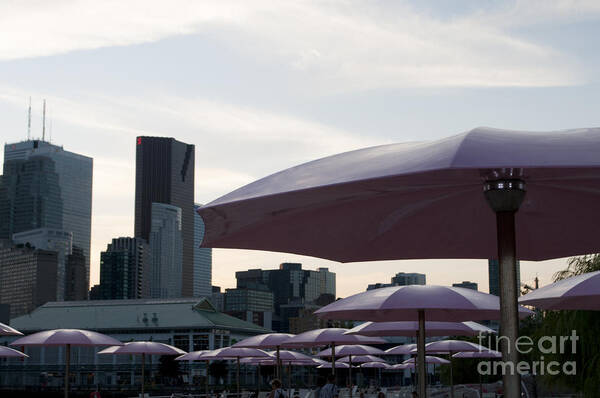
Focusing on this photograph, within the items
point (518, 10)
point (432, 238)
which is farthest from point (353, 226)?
point (518, 10)

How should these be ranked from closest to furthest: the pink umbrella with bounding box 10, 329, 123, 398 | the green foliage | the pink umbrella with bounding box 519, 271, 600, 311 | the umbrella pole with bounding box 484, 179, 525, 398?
the umbrella pole with bounding box 484, 179, 525, 398 < the pink umbrella with bounding box 519, 271, 600, 311 < the green foliage < the pink umbrella with bounding box 10, 329, 123, 398

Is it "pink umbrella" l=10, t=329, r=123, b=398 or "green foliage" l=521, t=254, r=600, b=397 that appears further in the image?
"pink umbrella" l=10, t=329, r=123, b=398

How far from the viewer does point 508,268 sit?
4.72 m

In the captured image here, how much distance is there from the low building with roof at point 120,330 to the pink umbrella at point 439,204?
307ft

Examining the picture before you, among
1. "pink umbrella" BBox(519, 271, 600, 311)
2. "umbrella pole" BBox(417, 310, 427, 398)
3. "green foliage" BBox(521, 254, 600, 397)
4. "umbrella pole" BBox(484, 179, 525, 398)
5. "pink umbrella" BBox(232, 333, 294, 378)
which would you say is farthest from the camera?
"pink umbrella" BBox(232, 333, 294, 378)

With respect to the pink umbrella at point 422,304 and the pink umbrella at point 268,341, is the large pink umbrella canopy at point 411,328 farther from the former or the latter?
the pink umbrella at point 268,341

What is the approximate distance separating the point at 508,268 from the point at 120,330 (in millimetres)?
101264

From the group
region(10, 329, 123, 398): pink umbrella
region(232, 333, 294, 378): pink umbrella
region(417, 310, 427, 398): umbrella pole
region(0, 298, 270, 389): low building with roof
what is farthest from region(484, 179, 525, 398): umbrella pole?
region(0, 298, 270, 389): low building with roof

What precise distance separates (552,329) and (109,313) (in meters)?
90.9

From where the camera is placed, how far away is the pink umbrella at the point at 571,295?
852cm

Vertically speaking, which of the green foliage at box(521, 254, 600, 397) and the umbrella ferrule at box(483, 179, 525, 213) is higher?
the umbrella ferrule at box(483, 179, 525, 213)

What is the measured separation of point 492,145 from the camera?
378cm

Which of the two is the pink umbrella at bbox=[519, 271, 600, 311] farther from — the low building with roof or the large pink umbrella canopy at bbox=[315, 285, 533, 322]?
the low building with roof

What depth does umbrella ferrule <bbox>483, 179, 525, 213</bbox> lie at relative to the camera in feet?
15.2
